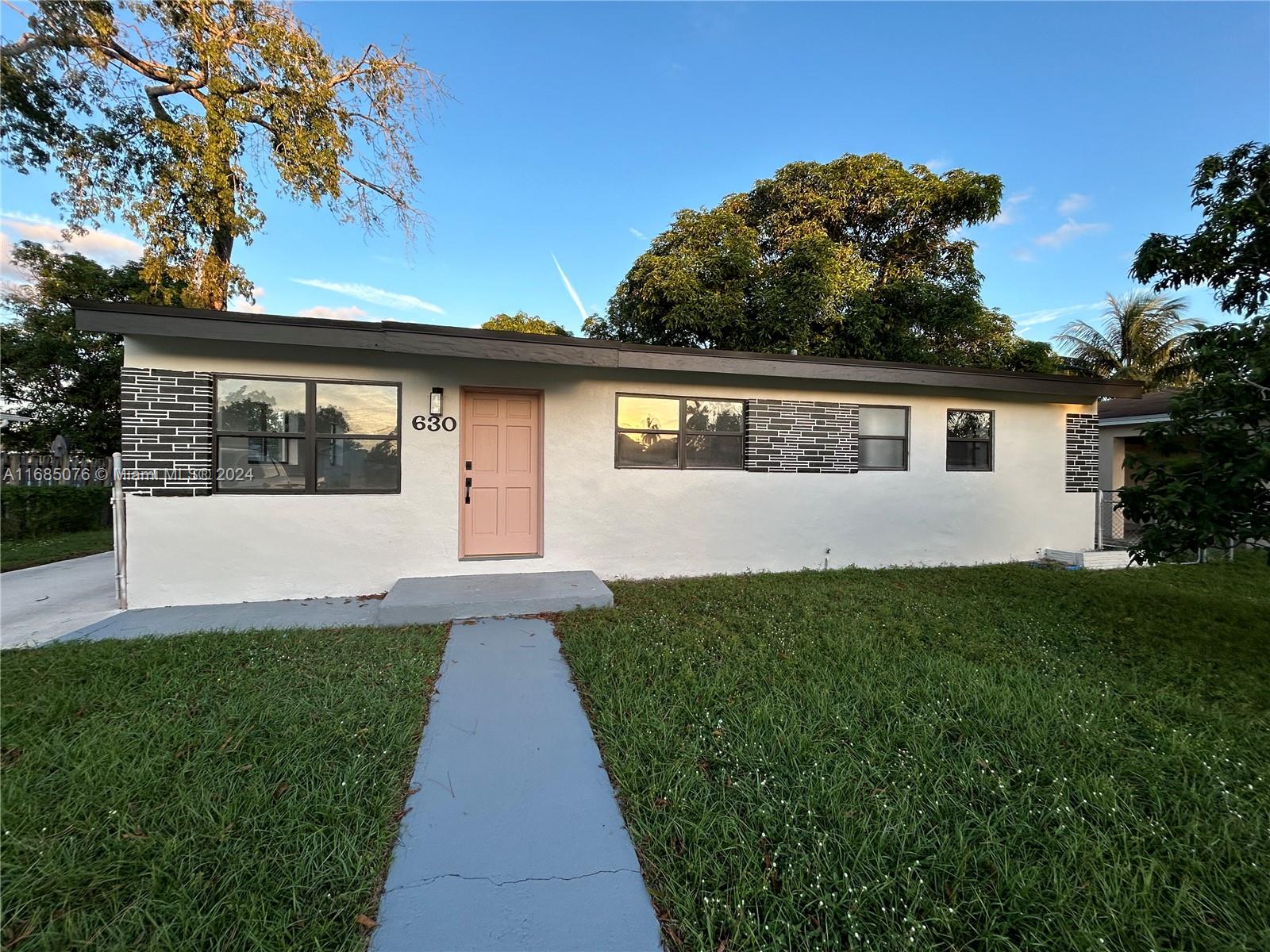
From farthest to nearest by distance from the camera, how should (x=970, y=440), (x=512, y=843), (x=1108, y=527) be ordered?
(x=1108, y=527) → (x=970, y=440) → (x=512, y=843)

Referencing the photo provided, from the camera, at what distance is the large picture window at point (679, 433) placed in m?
6.08

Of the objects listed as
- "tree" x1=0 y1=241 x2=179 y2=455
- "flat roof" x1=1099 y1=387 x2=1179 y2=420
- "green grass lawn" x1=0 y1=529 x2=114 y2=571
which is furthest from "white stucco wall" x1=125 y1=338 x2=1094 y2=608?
"tree" x1=0 y1=241 x2=179 y2=455

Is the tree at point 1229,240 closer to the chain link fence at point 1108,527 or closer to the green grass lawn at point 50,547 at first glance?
the chain link fence at point 1108,527

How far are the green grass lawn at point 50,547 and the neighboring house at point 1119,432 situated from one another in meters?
A: 18.0

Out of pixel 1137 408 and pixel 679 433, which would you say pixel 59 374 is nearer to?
pixel 679 433

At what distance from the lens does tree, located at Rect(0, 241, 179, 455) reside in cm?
990

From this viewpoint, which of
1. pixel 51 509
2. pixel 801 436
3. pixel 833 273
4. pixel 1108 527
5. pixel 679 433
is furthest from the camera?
pixel 833 273

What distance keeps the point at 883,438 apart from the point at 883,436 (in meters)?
0.03

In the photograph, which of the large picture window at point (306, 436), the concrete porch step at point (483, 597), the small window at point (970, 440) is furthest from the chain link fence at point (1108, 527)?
the large picture window at point (306, 436)

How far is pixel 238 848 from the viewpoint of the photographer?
1.77m

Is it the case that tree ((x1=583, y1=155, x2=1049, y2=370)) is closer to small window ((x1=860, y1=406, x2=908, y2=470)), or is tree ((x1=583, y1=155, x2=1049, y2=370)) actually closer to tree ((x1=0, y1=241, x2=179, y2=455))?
small window ((x1=860, y1=406, x2=908, y2=470))

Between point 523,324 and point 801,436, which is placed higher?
point 523,324

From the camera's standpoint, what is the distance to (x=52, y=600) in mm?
4914

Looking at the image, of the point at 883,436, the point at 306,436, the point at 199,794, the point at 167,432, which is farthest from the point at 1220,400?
the point at 167,432
